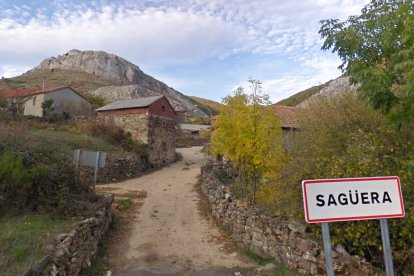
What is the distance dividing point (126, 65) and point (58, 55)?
23.6 m

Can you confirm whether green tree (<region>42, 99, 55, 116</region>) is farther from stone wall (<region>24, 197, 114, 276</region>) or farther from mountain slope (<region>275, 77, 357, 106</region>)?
stone wall (<region>24, 197, 114, 276</region>)

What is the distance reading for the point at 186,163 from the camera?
2589 centimetres

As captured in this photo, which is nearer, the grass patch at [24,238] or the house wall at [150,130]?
the grass patch at [24,238]

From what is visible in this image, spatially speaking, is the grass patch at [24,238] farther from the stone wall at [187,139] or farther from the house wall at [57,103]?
the stone wall at [187,139]

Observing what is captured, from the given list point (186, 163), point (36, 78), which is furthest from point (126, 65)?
point (186, 163)

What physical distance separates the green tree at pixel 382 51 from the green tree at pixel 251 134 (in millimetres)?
3421

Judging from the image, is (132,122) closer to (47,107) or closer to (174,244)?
(47,107)

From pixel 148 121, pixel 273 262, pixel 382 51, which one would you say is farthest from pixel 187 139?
pixel 382 51

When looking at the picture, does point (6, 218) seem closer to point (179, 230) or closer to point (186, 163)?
point (179, 230)

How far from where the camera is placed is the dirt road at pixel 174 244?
22.4 feet

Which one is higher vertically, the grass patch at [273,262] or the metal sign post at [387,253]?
the metal sign post at [387,253]

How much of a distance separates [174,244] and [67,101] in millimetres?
26881

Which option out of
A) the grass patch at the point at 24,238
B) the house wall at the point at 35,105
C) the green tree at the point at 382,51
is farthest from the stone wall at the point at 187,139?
the green tree at the point at 382,51

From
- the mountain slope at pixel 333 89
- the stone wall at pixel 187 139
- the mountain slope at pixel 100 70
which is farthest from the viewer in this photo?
the mountain slope at pixel 100 70
